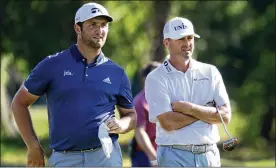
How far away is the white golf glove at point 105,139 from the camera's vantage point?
7.05 meters

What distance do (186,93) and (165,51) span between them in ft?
58.5

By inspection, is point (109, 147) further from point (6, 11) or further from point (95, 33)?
point (6, 11)

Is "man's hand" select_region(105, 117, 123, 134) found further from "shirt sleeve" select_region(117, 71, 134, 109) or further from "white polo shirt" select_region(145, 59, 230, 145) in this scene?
"white polo shirt" select_region(145, 59, 230, 145)

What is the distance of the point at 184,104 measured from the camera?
757cm

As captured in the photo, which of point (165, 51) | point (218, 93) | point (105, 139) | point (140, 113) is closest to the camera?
point (105, 139)

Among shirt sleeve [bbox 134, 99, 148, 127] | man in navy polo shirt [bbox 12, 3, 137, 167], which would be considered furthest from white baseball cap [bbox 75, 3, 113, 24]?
shirt sleeve [bbox 134, 99, 148, 127]

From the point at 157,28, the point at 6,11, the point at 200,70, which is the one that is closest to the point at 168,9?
the point at 157,28

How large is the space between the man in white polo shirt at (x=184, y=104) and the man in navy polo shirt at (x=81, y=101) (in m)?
0.38

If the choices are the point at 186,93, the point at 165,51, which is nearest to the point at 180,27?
the point at 186,93

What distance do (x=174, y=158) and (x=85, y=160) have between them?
2.68ft

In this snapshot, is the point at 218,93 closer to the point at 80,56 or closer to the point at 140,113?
the point at 80,56

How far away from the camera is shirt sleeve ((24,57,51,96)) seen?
725 cm

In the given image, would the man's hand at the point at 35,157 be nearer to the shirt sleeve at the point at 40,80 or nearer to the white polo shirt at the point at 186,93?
the shirt sleeve at the point at 40,80

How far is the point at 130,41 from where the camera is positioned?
106 feet
